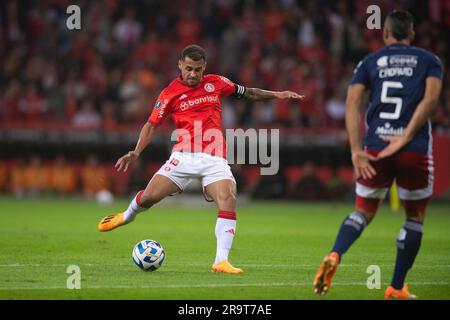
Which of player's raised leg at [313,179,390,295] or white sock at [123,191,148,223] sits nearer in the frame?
player's raised leg at [313,179,390,295]

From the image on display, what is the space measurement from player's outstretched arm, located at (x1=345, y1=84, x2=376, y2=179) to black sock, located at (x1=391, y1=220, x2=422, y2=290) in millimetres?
639

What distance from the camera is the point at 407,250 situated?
25.2ft

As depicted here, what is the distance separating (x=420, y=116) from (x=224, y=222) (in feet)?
9.90

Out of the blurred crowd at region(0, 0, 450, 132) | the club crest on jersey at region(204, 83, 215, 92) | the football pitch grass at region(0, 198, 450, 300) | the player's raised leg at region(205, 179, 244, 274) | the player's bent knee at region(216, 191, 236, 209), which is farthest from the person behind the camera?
the blurred crowd at region(0, 0, 450, 132)

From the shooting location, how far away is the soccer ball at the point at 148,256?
9578 millimetres

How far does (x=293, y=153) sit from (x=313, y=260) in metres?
13.5

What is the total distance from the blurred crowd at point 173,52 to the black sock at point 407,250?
16165 millimetres

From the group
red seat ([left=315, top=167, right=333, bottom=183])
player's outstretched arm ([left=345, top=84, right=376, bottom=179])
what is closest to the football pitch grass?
player's outstretched arm ([left=345, top=84, right=376, bottom=179])

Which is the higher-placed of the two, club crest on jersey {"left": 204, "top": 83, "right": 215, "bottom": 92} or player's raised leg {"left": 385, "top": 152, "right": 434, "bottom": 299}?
club crest on jersey {"left": 204, "top": 83, "right": 215, "bottom": 92}

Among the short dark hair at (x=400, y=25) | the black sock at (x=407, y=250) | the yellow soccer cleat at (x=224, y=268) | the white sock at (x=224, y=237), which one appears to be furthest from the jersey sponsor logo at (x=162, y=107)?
the black sock at (x=407, y=250)

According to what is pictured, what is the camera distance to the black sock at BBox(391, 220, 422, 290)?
7672 millimetres

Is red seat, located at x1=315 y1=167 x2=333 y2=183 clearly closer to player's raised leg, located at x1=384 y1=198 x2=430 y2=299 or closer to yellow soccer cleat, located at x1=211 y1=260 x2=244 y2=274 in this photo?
yellow soccer cleat, located at x1=211 y1=260 x2=244 y2=274

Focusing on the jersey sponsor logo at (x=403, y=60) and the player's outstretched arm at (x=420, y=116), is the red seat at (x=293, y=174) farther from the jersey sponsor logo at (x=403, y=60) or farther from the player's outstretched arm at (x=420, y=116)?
the player's outstretched arm at (x=420, y=116)

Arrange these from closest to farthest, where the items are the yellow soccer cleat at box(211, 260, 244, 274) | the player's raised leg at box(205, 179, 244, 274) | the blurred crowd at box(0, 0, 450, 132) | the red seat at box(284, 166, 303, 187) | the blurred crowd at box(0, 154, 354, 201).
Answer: the yellow soccer cleat at box(211, 260, 244, 274) < the player's raised leg at box(205, 179, 244, 274) < the blurred crowd at box(0, 154, 354, 201) < the red seat at box(284, 166, 303, 187) < the blurred crowd at box(0, 0, 450, 132)
